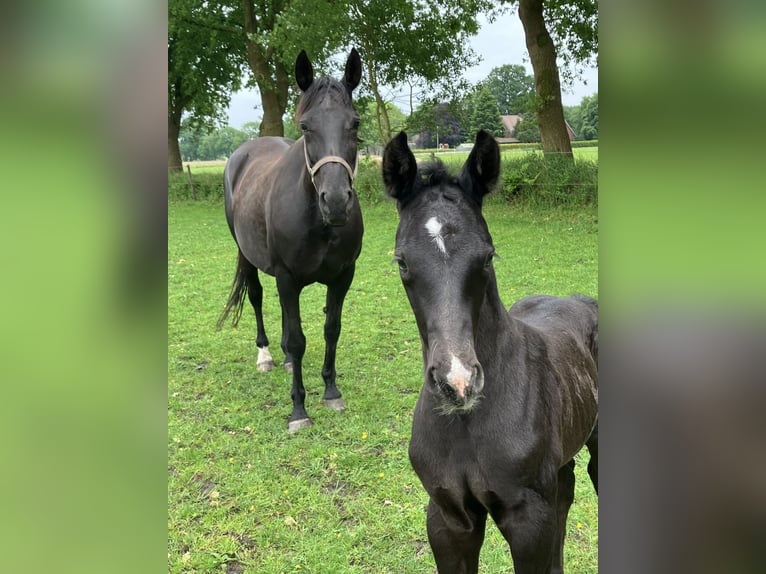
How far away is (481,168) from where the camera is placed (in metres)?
1.91

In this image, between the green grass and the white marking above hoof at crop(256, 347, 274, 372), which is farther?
the white marking above hoof at crop(256, 347, 274, 372)

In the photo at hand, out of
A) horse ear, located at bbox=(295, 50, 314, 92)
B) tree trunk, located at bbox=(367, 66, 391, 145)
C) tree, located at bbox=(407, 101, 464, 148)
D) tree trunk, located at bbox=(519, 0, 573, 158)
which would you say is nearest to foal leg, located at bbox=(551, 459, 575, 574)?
horse ear, located at bbox=(295, 50, 314, 92)

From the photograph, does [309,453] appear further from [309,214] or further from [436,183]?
[436,183]

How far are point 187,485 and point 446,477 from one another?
8.11 feet

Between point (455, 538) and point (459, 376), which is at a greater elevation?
point (459, 376)

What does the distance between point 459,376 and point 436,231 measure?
456mm

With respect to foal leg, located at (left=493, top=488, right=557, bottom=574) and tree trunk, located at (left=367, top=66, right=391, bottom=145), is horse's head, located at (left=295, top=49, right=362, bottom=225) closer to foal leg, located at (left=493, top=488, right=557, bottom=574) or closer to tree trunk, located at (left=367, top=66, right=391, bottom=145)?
foal leg, located at (left=493, top=488, right=557, bottom=574)

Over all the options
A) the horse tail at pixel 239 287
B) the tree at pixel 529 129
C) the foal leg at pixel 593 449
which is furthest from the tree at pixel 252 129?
the foal leg at pixel 593 449

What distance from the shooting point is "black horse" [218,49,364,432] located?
392cm

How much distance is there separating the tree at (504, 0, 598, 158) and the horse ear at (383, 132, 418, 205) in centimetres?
1097

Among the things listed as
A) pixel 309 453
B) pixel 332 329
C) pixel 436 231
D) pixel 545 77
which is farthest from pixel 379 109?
pixel 436 231
